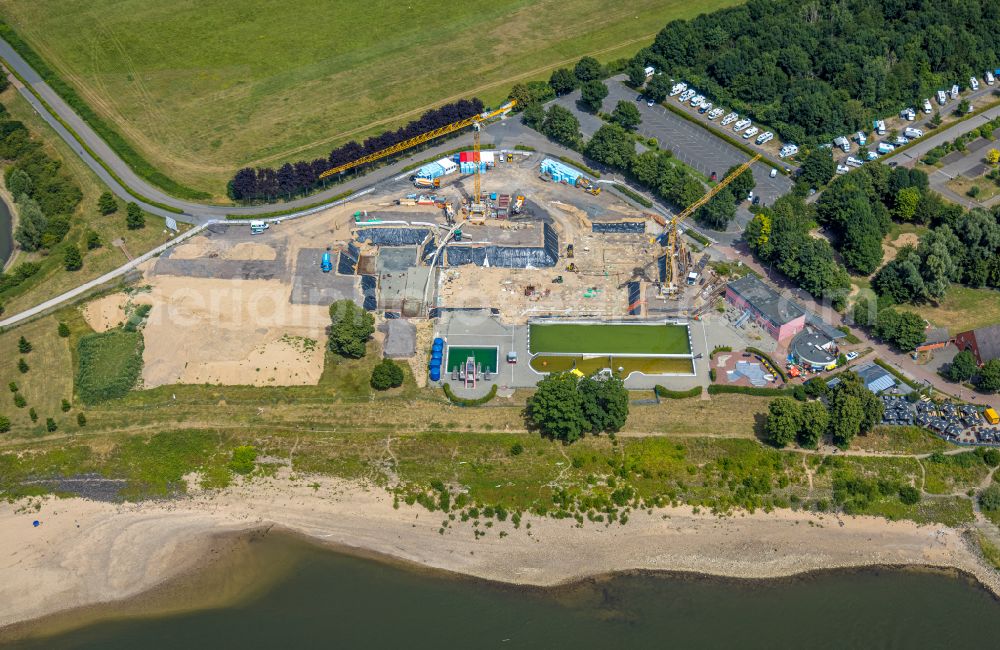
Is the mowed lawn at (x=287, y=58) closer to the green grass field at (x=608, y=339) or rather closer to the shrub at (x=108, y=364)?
the shrub at (x=108, y=364)

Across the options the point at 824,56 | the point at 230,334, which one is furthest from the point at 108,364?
the point at 824,56

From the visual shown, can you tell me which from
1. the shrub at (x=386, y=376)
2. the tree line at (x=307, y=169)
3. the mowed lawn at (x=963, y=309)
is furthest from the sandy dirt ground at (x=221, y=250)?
the mowed lawn at (x=963, y=309)

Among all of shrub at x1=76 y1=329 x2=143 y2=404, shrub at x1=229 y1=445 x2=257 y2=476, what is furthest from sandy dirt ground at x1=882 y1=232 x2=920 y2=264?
shrub at x1=76 y1=329 x2=143 y2=404

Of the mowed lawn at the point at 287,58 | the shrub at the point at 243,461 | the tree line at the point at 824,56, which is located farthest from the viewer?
the mowed lawn at the point at 287,58

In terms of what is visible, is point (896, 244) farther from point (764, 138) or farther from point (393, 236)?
point (393, 236)

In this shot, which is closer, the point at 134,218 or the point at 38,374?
the point at 38,374

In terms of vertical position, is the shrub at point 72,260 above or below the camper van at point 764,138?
below

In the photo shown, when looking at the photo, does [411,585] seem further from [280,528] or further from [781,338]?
[781,338]
